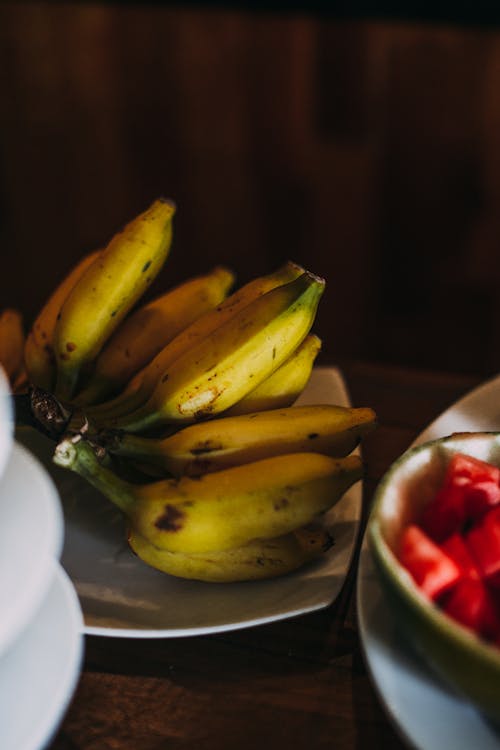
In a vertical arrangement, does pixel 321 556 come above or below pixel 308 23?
below

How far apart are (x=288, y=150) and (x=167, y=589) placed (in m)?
1.38

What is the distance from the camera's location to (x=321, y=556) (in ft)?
1.95

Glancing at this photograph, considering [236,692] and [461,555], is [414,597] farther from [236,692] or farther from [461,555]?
[236,692]

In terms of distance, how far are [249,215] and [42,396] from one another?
1.41 m

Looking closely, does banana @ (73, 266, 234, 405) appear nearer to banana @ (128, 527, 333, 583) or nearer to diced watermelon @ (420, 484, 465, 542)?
banana @ (128, 527, 333, 583)

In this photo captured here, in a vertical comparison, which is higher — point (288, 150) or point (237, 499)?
point (237, 499)

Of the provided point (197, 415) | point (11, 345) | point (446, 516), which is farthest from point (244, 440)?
point (11, 345)

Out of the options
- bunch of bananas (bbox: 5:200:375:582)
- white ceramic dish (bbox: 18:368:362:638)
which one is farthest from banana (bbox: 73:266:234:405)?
white ceramic dish (bbox: 18:368:362:638)

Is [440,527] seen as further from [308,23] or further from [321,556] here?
[308,23]

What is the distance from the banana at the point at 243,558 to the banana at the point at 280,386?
0.10 metres

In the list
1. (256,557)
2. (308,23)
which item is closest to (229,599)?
(256,557)

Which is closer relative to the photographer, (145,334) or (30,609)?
(30,609)

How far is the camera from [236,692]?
1.73 feet

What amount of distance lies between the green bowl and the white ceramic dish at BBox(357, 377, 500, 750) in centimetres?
2
